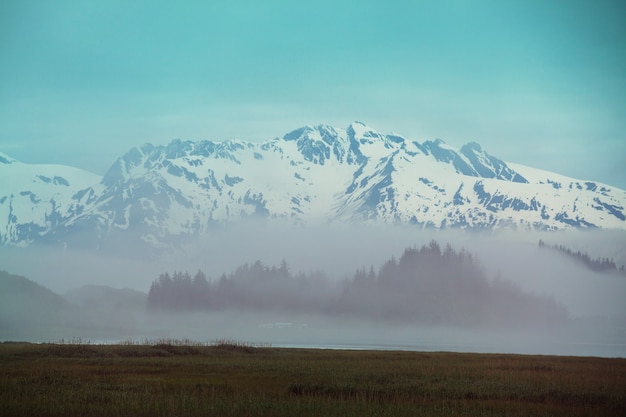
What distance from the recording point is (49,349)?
101 meters

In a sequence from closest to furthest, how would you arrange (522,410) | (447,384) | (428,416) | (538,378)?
1. (428,416)
2. (522,410)
3. (447,384)
4. (538,378)

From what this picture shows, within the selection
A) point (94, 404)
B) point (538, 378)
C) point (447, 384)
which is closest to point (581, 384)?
point (538, 378)

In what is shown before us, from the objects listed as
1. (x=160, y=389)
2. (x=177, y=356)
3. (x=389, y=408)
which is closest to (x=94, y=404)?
(x=160, y=389)

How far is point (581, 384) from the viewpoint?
70.8m

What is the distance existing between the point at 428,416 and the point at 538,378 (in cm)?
2656

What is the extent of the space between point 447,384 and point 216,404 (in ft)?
74.4

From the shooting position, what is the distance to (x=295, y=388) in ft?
218

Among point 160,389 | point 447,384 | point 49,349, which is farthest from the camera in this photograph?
point 49,349

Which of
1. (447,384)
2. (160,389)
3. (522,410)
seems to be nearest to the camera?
(522,410)

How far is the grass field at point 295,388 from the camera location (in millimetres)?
55388

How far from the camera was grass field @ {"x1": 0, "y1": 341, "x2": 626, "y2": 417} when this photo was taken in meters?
55.4

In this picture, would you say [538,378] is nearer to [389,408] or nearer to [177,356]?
Result: [389,408]

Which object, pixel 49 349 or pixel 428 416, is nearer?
pixel 428 416

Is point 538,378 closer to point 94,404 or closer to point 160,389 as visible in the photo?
point 160,389
